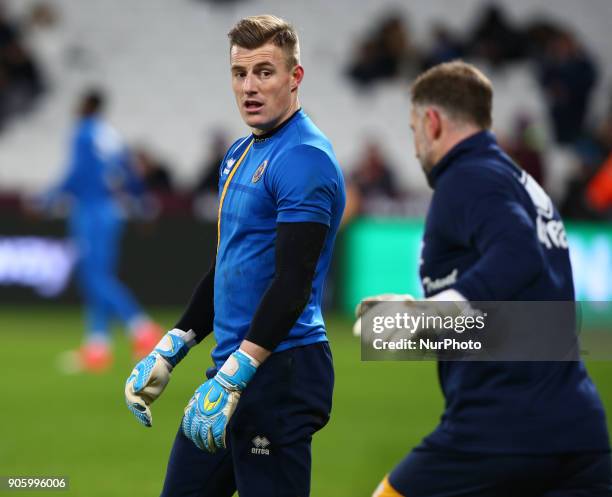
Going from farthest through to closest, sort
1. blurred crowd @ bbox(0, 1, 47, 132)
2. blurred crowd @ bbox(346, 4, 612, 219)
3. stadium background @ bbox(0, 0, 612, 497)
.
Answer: blurred crowd @ bbox(0, 1, 47, 132), blurred crowd @ bbox(346, 4, 612, 219), stadium background @ bbox(0, 0, 612, 497)

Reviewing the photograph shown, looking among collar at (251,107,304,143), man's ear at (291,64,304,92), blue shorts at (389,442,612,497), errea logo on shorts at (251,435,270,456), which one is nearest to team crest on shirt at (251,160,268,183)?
collar at (251,107,304,143)

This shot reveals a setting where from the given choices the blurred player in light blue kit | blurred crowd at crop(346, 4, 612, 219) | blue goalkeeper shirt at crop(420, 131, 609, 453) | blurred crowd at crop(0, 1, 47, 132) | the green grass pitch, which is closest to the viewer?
blue goalkeeper shirt at crop(420, 131, 609, 453)

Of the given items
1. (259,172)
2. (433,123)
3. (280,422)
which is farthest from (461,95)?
(280,422)

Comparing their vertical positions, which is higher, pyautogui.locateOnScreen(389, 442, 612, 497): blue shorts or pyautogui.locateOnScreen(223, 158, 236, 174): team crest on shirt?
pyautogui.locateOnScreen(223, 158, 236, 174): team crest on shirt

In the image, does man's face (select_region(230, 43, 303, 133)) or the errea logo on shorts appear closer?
the errea logo on shorts

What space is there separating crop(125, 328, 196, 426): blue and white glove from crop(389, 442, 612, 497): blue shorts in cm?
103

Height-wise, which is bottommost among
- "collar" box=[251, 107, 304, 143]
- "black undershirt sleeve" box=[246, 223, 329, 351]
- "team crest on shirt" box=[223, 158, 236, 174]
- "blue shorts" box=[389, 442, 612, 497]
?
"blue shorts" box=[389, 442, 612, 497]

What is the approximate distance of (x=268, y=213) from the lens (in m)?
3.94

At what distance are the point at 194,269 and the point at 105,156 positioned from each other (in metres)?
4.41

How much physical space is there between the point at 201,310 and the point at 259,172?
28.0 inches

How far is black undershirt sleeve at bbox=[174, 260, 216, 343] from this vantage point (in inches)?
174

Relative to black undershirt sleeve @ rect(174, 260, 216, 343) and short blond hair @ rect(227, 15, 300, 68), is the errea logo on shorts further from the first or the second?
short blond hair @ rect(227, 15, 300, 68)

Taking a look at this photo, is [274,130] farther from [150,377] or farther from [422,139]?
[150,377]

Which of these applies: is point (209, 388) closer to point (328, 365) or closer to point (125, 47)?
point (328, 365)
